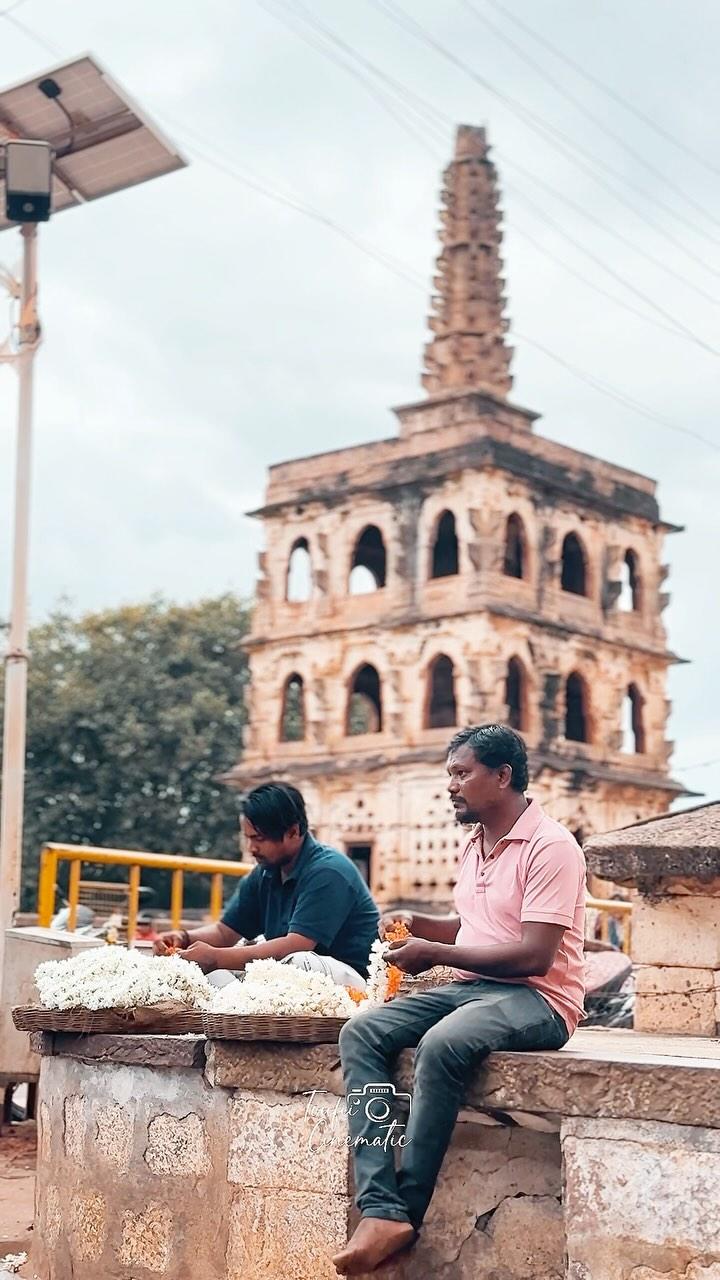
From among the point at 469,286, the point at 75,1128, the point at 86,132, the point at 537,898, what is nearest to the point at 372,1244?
the point at 537,898

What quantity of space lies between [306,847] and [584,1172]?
215 cm

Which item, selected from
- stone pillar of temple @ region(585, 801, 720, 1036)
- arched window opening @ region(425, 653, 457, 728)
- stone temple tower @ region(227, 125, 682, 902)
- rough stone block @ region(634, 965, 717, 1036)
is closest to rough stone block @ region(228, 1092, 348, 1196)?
stone pillar of temple @ region(585, 801, 720, 1036)

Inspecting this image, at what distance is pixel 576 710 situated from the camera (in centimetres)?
4194

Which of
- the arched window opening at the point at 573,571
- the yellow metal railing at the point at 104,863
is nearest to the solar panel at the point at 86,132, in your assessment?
the yellow metal railing at the point at 104,863

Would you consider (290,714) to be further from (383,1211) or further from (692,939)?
(383,1211)

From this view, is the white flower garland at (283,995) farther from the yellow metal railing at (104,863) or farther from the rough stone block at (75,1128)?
the yellow metal railing at (104,863)

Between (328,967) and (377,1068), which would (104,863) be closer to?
(328,967)

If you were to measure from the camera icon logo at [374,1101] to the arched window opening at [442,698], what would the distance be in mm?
35619

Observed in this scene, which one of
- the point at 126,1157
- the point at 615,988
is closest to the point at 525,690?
the point at 615,988

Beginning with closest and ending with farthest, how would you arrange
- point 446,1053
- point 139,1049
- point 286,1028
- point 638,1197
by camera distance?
point 638,1197 → point 446,1053 → point 286,1028 → point 139,1049

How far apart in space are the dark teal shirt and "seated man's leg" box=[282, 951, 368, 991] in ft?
0.47

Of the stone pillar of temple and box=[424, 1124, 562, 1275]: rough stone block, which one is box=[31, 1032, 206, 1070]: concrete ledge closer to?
box=[424, 1124, 562, 1275]: rough stone block

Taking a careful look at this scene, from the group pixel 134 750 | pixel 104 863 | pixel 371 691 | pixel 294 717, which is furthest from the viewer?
pixel 294 717

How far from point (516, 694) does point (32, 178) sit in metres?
30.2
